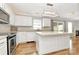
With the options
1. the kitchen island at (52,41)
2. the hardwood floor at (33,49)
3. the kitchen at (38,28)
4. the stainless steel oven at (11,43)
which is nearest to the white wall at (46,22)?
the kitchen at (38,28)

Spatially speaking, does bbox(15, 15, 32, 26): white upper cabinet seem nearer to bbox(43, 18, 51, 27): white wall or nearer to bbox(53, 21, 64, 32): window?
bbox(43, 18, 51, 27): white wall

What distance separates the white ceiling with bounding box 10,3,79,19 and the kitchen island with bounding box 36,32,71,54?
0.77 feet

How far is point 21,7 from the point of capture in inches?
37.6

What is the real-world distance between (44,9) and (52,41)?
1.30 feet

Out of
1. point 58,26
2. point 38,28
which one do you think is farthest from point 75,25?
point 38,28

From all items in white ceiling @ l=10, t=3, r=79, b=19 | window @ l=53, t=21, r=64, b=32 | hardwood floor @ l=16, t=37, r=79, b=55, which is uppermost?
white ceiling @ l=10, t=3, r=79, b=19

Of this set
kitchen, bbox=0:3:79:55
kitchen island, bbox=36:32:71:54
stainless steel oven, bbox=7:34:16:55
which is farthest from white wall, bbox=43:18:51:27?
stainless steel oven, bbox=7:34:16:55

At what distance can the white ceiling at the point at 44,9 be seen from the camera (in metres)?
0.94

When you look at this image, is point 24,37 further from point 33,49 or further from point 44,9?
point 44,9

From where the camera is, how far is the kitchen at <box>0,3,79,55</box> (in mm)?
965

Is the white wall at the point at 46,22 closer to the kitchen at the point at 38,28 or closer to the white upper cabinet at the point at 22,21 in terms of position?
the kitchen at the point at 38,28

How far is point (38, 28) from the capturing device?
3.25ft
